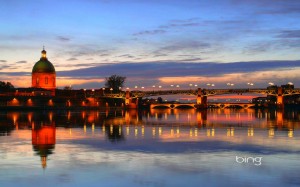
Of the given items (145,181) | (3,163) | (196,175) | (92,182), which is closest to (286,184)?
(196,175)

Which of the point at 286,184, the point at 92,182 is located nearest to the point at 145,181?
the point at 92,182

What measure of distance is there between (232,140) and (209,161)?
1603 cm

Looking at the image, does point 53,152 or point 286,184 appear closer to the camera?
point 286,184

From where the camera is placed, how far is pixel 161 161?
1325 inches

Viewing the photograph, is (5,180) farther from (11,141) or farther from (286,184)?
(11,141)

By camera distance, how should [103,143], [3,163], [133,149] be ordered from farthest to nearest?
[103,143] < [133,149] < [3,163]

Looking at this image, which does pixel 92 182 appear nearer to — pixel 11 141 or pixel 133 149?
pixel 133 149

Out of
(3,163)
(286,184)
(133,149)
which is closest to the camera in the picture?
(286,184)

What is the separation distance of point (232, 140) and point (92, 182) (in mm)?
24778

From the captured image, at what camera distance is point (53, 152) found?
124 feet

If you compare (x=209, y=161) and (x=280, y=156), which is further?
(x=280, y=156)

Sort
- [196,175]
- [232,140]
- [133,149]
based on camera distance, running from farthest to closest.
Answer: [232,140]
[133,149]
[196,175]

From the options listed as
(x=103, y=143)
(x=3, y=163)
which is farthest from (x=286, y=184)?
(x=103, y=143)

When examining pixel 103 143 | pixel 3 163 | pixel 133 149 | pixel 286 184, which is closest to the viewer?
pixel 286 184
